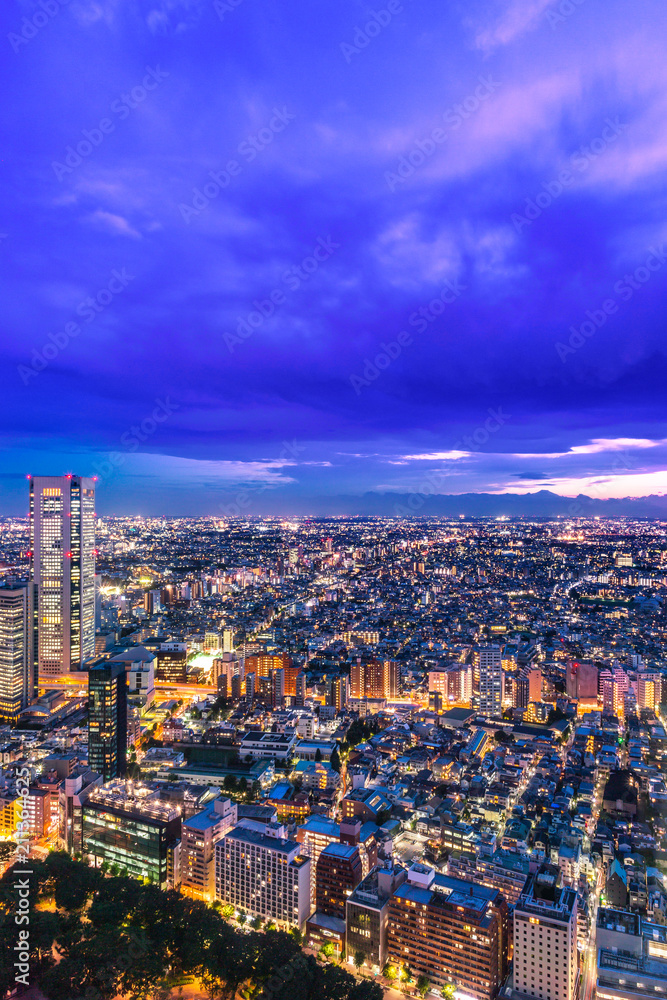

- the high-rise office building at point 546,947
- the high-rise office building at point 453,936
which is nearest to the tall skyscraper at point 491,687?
the high-rise office building at point 453,936

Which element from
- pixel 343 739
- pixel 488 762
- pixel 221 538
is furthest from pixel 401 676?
pixel 221 538

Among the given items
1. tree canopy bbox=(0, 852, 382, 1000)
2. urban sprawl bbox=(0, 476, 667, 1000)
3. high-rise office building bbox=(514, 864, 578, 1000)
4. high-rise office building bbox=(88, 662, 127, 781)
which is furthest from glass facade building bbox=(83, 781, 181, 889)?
high-rise office building bbox=(514, 864, 578, 1000)

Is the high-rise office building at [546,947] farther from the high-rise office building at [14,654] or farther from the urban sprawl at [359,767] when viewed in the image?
the high-rise office building at [14,654]

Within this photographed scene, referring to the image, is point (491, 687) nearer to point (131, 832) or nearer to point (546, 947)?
point (546, 947)

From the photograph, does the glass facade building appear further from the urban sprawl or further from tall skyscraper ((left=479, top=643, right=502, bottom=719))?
tall skyscraper ((left=479, top=643, right=502, bottom=719))

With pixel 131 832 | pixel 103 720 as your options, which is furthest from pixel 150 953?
pixel 103 720

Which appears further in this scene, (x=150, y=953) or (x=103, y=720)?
(x=103, y=720)
